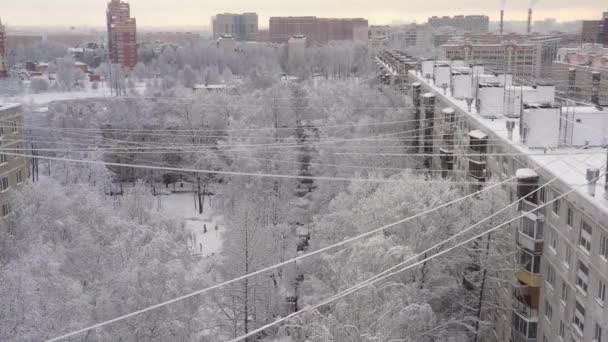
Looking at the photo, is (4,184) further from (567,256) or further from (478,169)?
(567,256)

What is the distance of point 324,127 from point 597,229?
1436cm

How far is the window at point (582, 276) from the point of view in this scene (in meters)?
7.32

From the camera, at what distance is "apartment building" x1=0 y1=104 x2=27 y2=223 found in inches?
594

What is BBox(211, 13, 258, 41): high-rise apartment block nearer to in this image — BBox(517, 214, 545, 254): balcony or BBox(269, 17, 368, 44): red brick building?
BBox(269, 17, 368, 44): red brick building

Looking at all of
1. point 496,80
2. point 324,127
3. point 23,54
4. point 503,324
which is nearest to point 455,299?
point 503,324

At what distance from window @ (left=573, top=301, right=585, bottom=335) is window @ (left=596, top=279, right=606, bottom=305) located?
405 mm

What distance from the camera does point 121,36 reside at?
214 ft

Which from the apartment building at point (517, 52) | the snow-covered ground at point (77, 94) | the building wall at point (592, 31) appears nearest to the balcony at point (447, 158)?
the apartment building at point (517, 52)

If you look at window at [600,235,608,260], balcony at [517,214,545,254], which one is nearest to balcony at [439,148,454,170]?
balcony at [517,214,545,254]

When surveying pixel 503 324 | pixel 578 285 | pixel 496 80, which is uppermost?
pixel 496 80

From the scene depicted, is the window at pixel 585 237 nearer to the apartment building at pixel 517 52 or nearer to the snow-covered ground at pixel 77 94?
the apartment building at pixel 517 52

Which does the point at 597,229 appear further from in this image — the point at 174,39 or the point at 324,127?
the point at 174,39

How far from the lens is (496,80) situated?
52.2 ft

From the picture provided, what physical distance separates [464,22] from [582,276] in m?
101
